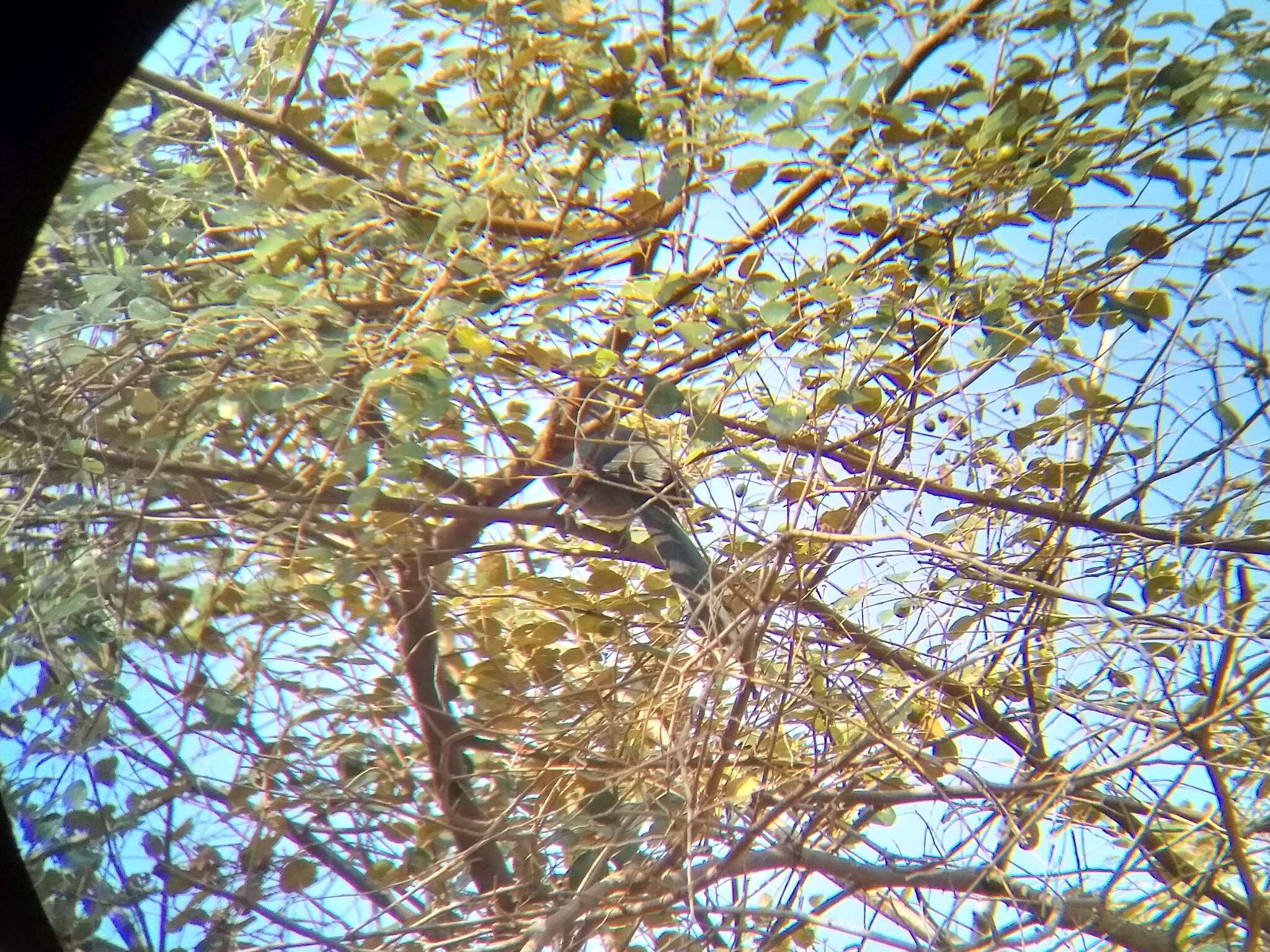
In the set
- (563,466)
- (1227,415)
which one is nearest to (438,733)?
(563,466)

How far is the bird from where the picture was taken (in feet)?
5.51

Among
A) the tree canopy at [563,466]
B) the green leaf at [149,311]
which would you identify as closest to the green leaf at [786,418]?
the tree canopy at [563,466]

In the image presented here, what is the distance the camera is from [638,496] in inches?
69.8

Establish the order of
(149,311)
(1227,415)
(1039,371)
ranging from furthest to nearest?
(1039,371)
(1227,415)
(149,311)

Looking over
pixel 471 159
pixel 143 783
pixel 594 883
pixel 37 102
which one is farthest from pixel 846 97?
pixel 143 783

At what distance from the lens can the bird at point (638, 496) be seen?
168 cm

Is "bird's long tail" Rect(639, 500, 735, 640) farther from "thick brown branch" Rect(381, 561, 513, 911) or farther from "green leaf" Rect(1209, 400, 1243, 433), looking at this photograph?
"green leaf" Rect(1209, 400, 1243, 433)

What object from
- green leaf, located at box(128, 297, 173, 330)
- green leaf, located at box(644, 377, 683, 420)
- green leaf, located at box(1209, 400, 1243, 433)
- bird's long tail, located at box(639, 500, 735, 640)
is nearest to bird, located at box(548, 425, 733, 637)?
bird's long tail, located at box(639, 500, 735, 640)

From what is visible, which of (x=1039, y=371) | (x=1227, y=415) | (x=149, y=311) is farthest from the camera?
(x=1039, y=371)

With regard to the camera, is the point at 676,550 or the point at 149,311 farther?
the point at 676,550

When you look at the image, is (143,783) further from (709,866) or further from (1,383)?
(709,866)

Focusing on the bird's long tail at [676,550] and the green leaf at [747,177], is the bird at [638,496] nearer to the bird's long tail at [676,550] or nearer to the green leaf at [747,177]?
the bird's long tail at [676,550]

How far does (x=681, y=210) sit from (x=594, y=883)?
980 millimetres

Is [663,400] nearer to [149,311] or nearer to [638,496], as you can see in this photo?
[638,496]
